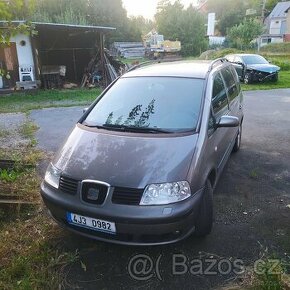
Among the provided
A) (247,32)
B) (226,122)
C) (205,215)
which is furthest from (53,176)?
(247,32)

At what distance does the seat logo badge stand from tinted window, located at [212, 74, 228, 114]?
1833 mm

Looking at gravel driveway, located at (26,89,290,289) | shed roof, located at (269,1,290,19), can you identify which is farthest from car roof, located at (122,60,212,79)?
shed roof, located at (269,1,290,19)

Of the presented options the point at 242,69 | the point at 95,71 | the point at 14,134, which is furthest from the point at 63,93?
the point at 242,69

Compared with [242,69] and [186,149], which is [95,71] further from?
[186,149]

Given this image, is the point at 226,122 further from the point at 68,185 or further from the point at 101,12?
the point at 101,12

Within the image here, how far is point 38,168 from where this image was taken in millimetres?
5488

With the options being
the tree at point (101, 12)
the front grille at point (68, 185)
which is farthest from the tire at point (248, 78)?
the tree at point (101, 12)

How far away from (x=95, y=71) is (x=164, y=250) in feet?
49.6

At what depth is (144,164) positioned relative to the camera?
10.2 feet

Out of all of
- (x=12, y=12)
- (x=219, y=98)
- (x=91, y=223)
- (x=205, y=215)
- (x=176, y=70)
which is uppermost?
(x=12, y=12)

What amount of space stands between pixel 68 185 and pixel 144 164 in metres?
0.76

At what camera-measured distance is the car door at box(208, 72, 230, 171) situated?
3.81 m

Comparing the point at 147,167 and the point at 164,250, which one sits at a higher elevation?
the point at 147,167

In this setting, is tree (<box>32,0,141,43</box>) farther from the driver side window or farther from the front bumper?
the front bumper
